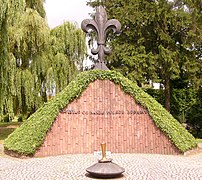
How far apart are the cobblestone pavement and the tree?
1002 cm

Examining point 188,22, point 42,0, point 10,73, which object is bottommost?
point 10,73

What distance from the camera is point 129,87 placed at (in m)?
9.84

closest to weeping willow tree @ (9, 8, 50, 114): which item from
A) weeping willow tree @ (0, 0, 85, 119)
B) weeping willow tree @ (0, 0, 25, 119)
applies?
weeping willow tree @ (0, 0, 85, 119)

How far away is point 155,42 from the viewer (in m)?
20.2

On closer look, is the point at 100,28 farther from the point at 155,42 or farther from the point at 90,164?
the point at 155,42

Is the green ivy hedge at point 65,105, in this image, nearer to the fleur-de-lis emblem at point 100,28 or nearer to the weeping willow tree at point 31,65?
the fleur-de-lis emblem at point 100,28

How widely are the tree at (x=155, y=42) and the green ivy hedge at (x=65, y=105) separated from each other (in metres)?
8.67

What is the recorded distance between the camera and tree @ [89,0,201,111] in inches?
731

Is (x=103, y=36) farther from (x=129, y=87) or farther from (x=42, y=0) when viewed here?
(x=42, y=0)

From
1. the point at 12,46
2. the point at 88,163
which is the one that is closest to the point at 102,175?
the point at 88,163

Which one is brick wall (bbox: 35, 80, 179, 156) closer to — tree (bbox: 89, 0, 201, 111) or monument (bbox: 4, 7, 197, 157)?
monument (bbox: 4, 7, 197, 157)

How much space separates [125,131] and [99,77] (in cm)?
188

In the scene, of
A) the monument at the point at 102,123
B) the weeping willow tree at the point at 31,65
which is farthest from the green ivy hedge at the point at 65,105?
the weeping willow tree at the point at 31,65

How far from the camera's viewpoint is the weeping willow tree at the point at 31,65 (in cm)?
1293
